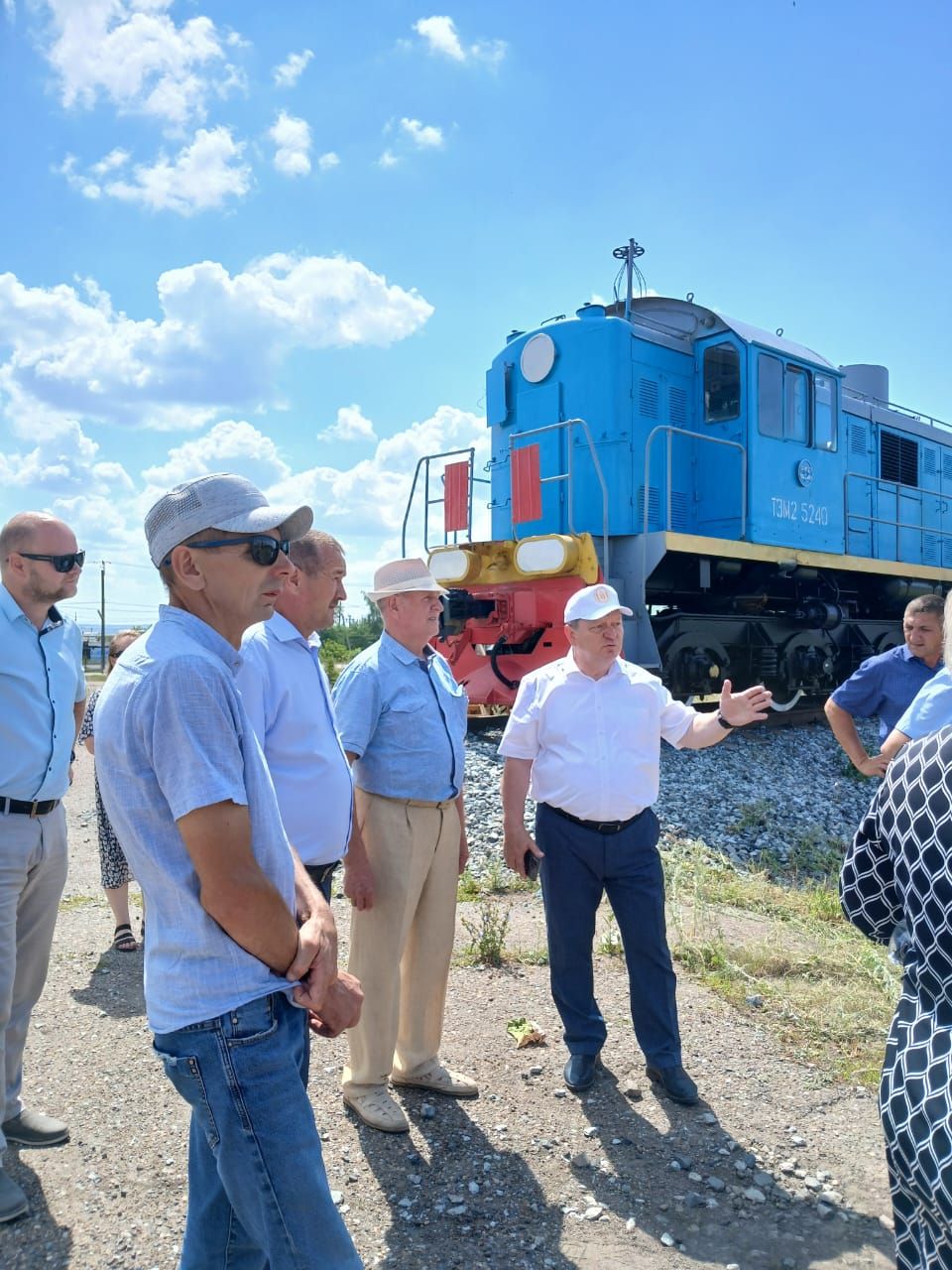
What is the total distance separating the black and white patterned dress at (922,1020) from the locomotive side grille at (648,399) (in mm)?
8548

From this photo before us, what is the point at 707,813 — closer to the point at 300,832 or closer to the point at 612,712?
the point at 612,712

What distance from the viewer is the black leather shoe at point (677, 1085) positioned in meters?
3.36

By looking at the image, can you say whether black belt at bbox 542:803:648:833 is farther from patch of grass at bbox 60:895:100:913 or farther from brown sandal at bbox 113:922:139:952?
patch of grass at bbox 60:895:100:913

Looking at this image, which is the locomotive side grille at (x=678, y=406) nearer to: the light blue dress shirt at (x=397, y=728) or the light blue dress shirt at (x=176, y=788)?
the light blue dress shirt at (x=397, y=728)

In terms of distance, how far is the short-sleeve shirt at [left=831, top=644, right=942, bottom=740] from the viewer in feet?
16.4

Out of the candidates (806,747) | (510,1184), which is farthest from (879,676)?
(806,747)

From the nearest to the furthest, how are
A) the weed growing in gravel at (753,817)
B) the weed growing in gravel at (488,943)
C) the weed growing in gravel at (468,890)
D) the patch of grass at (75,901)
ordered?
the weed growing in gravel at (488,943)
the weed growing in gravel at (468,890)
the patch of grass at (75,901)
the weed growing in gravel at (753,817)

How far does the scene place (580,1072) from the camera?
3494 millimetres

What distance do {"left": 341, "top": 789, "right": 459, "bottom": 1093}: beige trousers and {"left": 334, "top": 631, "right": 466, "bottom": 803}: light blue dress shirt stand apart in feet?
0.27

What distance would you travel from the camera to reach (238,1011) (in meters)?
1.68

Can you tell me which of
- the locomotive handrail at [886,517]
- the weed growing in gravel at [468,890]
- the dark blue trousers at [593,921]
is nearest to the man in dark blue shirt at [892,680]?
the dark blue trousers at [593,921]

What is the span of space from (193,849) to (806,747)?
9.08m

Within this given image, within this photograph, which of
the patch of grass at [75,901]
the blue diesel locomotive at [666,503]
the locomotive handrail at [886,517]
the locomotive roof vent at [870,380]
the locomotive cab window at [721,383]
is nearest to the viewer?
the patch of grass at [75,901]

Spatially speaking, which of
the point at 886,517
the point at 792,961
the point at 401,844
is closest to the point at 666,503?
the point at 886,517
